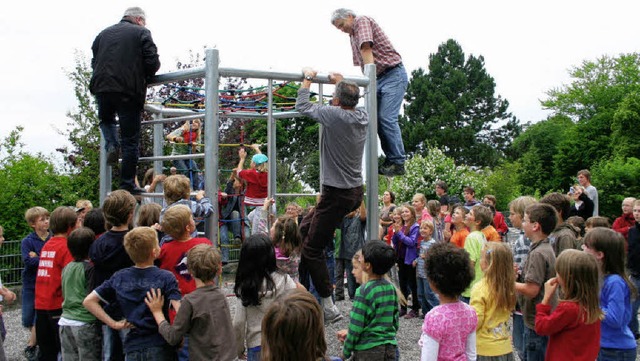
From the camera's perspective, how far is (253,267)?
12.5ft

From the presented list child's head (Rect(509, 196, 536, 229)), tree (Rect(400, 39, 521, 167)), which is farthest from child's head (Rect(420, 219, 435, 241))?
tree (Rect(400, 39, 521, 167))

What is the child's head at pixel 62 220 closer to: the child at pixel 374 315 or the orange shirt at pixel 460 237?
the child at pixel 374 315

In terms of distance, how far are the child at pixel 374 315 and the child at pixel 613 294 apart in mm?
1397

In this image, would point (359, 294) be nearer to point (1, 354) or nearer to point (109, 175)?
point (1, 354)

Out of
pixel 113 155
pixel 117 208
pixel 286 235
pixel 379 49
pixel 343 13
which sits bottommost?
pixel 286 235

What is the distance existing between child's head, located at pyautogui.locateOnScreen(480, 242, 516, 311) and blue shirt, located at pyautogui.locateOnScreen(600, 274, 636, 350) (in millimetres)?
578

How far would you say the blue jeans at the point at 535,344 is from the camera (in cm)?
445

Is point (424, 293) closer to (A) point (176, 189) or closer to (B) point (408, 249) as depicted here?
(B) point (408, 249)

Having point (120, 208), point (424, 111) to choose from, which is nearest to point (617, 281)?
point (120, 208)

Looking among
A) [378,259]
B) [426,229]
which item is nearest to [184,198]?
[378,259]

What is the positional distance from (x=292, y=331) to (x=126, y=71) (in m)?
3.09

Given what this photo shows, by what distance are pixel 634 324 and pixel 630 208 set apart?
2261 mm

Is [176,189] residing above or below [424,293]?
above

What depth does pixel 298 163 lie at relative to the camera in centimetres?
1755
